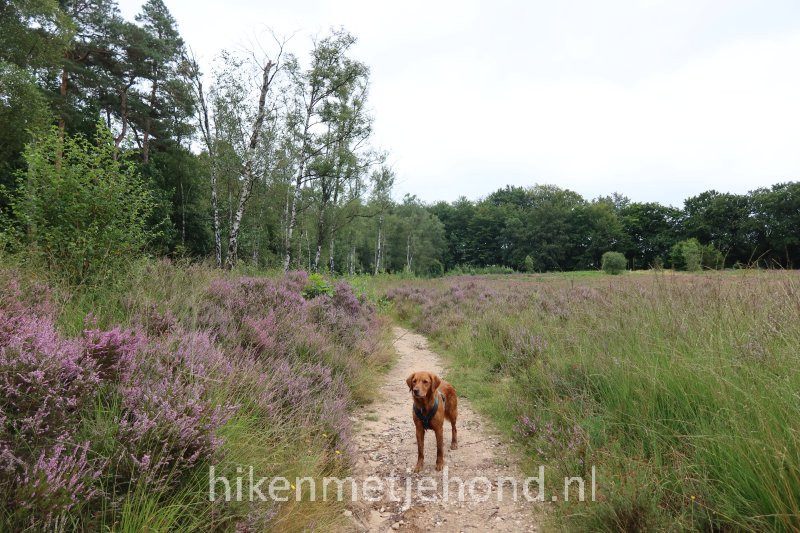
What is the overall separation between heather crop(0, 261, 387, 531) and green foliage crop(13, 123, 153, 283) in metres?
0.53

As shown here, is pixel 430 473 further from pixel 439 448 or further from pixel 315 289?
pixel 315 289

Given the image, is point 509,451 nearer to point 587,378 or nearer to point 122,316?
point 587,378

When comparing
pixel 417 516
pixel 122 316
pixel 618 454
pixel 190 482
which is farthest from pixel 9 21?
pixel 618 454

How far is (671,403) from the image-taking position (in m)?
3.07

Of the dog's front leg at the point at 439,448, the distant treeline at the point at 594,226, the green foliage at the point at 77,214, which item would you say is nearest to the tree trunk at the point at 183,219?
the green foliage at the point at 77,214

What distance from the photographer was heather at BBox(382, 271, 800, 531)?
2084 mm

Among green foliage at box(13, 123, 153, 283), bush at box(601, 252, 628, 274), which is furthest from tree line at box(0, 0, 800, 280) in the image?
bush at box(601, 252, 628, 274)

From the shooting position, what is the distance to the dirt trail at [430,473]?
2.91 m

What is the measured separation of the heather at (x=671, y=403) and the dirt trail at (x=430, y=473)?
33cm

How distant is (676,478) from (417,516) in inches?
78.7

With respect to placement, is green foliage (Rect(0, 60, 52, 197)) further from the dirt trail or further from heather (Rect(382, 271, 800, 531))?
heather (Rect(382, 271, 800, 531))

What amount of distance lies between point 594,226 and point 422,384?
261 ft

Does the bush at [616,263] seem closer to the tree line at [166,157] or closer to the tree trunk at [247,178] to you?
the tree line at [166,157]

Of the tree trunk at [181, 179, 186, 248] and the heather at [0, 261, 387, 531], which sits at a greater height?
the tree trunk at [181, 179, 186, 248]
